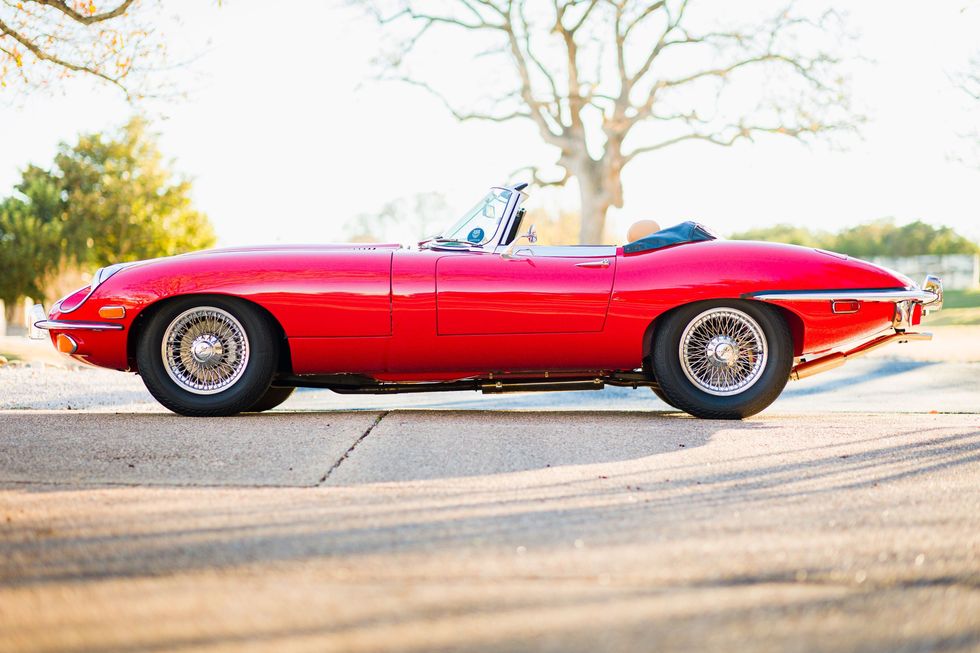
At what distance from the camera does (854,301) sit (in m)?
5.70

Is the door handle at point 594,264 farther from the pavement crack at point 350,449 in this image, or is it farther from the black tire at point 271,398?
the black tire at point 271,398

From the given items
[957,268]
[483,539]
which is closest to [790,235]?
[957,268]

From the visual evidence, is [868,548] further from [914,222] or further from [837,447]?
[914,222]

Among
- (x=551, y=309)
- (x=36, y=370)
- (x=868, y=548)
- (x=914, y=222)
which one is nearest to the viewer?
(x=868, y=548)

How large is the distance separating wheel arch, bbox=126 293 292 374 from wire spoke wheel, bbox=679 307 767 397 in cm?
227

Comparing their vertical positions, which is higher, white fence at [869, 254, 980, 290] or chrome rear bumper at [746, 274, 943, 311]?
white fence at [869, 254, 980, 290]

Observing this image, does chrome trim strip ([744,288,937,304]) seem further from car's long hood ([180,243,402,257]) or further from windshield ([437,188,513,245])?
car's long hood ([180,243,402,257])

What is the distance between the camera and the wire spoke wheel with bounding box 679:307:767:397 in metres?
5.66

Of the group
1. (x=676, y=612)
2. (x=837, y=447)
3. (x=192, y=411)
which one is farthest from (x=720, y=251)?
(x=676, y=612)

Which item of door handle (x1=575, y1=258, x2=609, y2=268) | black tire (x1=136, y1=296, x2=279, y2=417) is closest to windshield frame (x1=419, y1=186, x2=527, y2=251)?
→ door handle (x1=575, y1=258, x2=609, y2=268)

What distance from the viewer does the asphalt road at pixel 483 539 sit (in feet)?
7.07

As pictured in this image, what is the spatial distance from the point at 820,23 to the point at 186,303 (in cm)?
2081

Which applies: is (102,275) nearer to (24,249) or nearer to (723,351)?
(723,351)

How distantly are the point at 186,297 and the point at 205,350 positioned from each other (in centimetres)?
32
